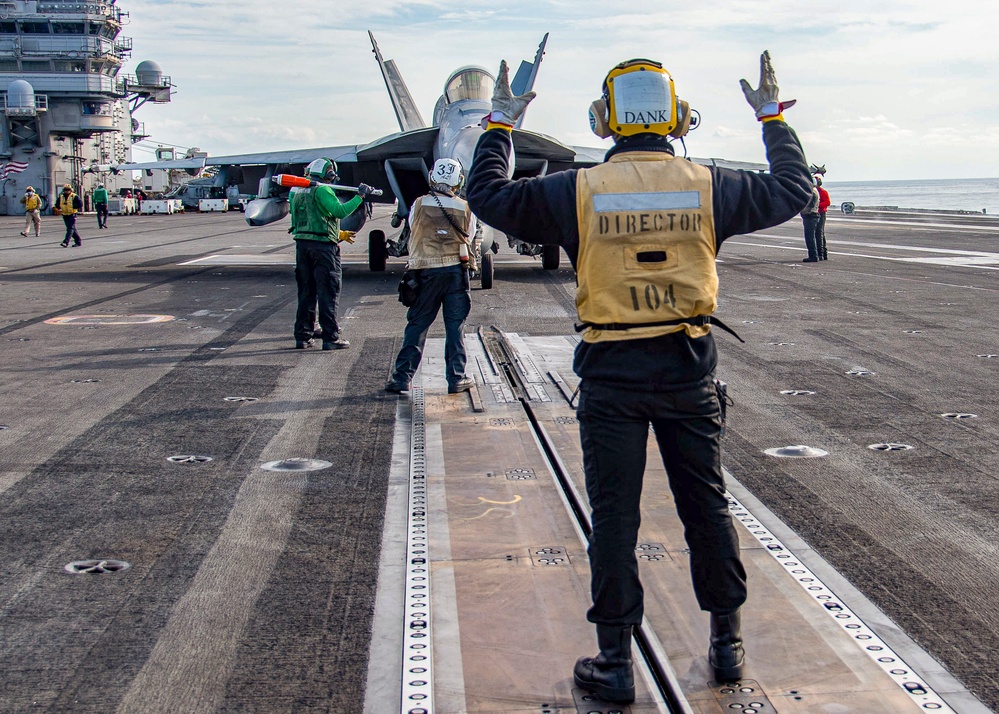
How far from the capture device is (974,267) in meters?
22.3

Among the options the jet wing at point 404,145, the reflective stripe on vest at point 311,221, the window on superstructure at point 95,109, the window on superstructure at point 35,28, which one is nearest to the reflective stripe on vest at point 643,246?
the reflective stripe on vest at point 311,221

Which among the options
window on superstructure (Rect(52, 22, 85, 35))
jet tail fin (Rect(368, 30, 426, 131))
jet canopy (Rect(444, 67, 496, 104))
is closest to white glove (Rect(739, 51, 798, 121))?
jet canopy (Rect(444, 67, 496, 104))

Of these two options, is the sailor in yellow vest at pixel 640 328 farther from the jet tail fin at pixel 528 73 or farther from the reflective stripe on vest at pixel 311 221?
the jet tail fin at pixel 528 73

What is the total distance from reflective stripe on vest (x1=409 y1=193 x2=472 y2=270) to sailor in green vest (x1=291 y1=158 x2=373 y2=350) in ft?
7.38

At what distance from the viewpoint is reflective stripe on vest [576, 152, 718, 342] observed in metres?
3.47

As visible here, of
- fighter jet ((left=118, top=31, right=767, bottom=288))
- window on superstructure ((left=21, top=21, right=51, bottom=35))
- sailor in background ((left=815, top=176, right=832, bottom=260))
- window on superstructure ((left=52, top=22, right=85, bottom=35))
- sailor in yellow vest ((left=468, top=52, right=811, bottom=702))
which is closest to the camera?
sailor in yellow vest ((left=468, top=52, right=811, bottom=702))

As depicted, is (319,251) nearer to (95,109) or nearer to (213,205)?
(213,205)

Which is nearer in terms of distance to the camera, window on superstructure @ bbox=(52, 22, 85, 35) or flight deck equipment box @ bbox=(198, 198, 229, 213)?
window on superstructure @ bbox=(52, 22, 85, 35)

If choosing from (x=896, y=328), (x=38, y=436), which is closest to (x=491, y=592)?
(x=38, y=436)

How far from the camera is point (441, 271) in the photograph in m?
8.97

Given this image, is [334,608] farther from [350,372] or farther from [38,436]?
[350,372]

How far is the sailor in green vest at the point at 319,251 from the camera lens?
11.0m

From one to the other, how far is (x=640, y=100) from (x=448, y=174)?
5471 mm

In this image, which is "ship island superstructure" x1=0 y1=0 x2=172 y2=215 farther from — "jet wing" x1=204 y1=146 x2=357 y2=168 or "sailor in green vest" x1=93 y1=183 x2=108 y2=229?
"jet wing" x1=204 y1=146 x2=357 y2=168
